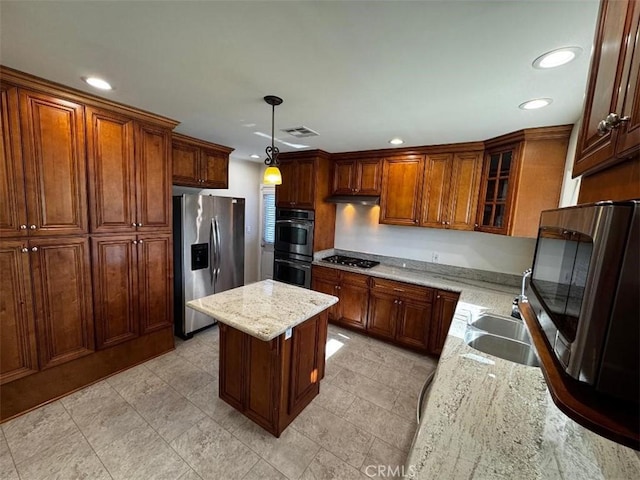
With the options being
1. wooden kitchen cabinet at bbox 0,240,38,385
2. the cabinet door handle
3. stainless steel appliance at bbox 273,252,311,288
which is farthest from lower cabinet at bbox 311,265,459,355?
wooden kitchen cabinet at bbox 0,240,38,385

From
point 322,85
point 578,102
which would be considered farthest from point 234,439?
point 578,102

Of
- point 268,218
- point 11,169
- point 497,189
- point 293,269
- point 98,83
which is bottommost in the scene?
point 293,269

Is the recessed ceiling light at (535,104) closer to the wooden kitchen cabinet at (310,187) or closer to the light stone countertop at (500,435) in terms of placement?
the light stone countertop at (500,435)

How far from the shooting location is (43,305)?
2027mm

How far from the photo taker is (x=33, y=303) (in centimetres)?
198

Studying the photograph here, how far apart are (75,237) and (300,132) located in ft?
7.26

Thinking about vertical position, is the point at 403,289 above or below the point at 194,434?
above

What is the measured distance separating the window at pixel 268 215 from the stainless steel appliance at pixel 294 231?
820mm

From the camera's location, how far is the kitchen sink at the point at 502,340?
172 cm

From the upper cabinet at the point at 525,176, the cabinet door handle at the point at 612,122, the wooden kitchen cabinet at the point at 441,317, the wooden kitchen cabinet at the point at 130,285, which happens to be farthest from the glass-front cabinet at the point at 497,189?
the wooden kitchen cabinet at the point at 130,285

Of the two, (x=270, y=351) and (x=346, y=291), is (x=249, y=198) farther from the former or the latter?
(x=270, y=351)

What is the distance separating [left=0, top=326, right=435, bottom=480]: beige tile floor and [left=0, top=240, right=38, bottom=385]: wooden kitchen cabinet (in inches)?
16.3

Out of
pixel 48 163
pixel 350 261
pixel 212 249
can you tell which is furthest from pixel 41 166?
pixel 350 261

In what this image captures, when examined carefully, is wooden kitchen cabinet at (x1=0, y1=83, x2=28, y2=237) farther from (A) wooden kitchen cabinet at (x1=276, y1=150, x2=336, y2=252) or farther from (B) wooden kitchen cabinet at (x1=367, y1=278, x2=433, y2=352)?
(B) wooden kitchen cabinet at (x1=367, y1=278, x2=433, y2=352)
